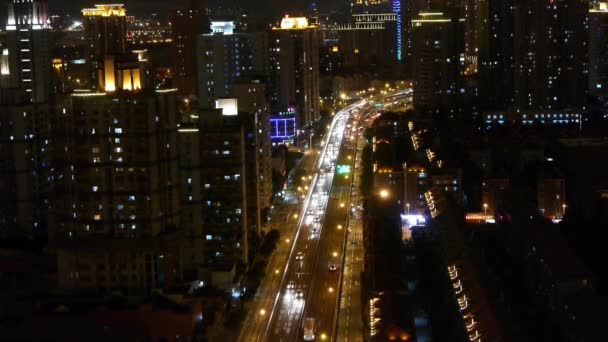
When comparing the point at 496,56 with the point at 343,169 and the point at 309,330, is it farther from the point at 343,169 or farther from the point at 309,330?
the point at 309,330

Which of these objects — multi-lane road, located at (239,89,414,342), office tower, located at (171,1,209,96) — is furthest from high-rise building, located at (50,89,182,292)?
office tower, located at (171,1,209,96)

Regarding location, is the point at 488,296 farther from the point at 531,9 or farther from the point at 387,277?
the point at 531,9

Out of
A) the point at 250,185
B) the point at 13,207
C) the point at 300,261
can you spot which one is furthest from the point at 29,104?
the point at 300,261

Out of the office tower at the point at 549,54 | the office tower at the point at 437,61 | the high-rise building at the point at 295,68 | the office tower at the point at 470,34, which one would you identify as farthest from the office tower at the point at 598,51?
the high-rise building at the point at 295,68

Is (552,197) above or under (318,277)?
above

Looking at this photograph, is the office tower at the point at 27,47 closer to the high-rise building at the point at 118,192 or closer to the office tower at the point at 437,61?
the high-rise building at the point at 118,192

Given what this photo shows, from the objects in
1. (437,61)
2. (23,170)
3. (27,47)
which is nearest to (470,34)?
(437,61)
